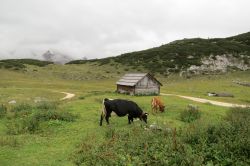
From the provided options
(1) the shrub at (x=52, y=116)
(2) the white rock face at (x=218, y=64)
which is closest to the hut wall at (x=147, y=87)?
(1) the shrub at (x=52, y=116)

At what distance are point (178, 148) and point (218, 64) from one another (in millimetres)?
85174

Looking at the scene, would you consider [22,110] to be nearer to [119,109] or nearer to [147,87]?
[119,109]

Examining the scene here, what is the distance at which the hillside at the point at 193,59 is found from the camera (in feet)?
296

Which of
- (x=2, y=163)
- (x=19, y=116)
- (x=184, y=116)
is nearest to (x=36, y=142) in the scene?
(x=2, y=163)

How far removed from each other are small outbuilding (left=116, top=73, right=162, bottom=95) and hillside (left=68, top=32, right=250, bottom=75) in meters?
34.2

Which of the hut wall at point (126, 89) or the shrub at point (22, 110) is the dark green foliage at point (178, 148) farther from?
the hut wall at point (126, 89)

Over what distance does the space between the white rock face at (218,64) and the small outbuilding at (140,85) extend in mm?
37312

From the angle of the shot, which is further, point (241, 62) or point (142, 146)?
point (241, 62)

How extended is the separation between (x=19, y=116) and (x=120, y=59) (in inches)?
3187

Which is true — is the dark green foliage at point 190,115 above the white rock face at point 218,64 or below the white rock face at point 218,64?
below

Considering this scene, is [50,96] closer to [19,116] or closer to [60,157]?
[19,116]

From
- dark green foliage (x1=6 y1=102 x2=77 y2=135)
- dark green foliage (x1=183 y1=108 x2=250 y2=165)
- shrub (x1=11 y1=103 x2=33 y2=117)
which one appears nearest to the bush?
dark green foliage (x1=6 y1=102 x2=77 y2=135)

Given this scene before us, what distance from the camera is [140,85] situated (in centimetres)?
5172

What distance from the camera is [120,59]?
10412cm
